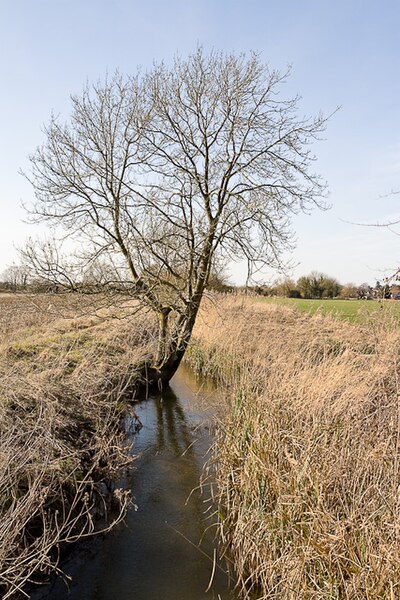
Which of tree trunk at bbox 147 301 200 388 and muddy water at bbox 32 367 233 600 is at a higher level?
tree trunk at bbox 147 301 200 388

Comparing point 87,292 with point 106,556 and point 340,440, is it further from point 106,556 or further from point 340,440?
point 340,440

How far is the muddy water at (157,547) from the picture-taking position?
3705 millimetres

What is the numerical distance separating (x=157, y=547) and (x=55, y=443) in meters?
1.55

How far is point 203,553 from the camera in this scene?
4.29 metres

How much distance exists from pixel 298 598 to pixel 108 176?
28.4 feet

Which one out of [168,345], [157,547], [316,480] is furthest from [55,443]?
[168,345]

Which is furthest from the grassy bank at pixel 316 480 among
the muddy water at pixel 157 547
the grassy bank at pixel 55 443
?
the grassy bank at pixel 55 443

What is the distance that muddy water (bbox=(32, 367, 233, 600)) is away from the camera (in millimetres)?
3705

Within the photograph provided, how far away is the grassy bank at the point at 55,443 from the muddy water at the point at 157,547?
273 millimetres

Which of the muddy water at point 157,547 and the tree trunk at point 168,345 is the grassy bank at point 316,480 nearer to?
the muddy water at point 157,547

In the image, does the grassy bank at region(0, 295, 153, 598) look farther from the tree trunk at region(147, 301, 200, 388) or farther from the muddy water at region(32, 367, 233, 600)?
the tree trunk at region(147, 301, 200, 388)

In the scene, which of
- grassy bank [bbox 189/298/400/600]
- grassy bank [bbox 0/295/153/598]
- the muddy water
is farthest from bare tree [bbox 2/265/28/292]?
grassy bank [bbox 189/298/400/600]

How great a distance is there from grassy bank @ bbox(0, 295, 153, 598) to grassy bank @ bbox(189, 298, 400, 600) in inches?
52.5

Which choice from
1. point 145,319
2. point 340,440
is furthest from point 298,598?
point 145,319
